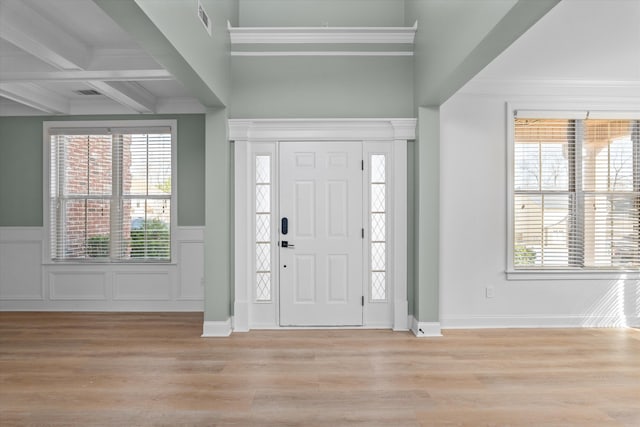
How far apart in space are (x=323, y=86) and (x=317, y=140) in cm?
59

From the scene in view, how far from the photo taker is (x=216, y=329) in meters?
4.34

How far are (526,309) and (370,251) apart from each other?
1.86 metres

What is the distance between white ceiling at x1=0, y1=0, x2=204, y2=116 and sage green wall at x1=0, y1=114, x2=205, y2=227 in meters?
0.14

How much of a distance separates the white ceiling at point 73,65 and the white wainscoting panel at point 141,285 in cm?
213

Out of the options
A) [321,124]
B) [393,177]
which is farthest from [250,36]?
[393,177]

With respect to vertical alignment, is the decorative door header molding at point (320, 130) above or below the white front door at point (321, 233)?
above

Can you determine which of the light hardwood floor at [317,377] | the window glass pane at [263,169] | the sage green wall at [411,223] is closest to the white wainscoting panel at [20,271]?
the light hardwood floor at [317,377]

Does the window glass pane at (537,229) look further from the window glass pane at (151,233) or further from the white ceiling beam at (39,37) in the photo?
the white ceiling beam at (39,37)

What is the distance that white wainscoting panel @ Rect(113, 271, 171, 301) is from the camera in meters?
5.44

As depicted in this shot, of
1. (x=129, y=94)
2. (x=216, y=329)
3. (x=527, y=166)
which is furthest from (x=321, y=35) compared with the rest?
(x=216, y=329)

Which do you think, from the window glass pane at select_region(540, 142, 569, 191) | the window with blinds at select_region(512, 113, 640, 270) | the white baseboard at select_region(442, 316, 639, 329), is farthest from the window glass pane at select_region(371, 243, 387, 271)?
the window glass pane at select_region(540, 142, 569, 191)

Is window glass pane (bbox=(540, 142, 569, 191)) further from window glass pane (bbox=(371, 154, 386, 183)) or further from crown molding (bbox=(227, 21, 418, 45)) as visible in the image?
crown molding (bbox=(227, 21, 418, 45))

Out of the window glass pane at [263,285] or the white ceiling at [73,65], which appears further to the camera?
the window glass pane at [263,285]

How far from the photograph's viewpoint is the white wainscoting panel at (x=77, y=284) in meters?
5.45
